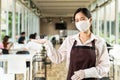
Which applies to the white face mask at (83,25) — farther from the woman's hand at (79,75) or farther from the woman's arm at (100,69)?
the woman's hand at (79,75)

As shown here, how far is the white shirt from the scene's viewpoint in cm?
185

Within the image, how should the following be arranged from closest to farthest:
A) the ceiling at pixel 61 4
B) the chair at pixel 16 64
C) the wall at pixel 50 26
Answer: the chair at pixel 16 64 < the ceiling at pixel 61 4 < the wall at pixel 50 26

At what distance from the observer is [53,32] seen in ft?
115

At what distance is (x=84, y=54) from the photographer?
6.12 ft

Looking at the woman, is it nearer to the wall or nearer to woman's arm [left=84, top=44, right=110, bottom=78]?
woman's arm [left=84, top=44, right=110, bottom=78]

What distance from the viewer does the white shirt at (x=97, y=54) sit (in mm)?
1849

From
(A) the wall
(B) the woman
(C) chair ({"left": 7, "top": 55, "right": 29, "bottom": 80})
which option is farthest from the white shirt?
(A) the wall

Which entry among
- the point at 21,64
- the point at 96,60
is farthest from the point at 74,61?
the point at 21,64

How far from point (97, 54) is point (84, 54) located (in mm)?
95

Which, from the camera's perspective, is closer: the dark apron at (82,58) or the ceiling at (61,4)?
the dark apron at (82,58)

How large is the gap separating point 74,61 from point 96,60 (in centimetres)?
14

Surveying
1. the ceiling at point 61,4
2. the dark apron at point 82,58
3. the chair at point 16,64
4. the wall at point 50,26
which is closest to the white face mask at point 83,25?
the dark apron at point 82,58

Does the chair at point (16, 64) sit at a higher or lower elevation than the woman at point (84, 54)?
lower

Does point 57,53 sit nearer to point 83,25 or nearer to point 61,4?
Answer: point 83,25
